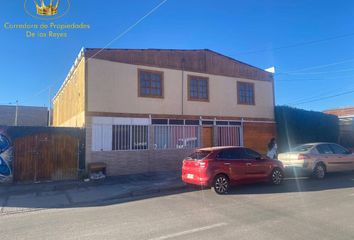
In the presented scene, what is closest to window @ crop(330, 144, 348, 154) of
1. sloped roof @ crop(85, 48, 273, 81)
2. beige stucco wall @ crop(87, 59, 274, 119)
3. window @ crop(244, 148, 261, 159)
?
window @ crop(244, 148, 261, 159)

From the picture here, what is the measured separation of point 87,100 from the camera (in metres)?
13.7

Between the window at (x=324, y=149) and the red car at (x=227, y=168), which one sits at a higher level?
the window at (x=324, y=149)

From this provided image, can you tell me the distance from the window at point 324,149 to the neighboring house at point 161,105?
6.01 meters

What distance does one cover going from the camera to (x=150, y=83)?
15742 mm

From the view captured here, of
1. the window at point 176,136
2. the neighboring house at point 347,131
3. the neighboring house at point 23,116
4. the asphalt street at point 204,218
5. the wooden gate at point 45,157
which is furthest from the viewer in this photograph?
the neighboring house at point 23,116

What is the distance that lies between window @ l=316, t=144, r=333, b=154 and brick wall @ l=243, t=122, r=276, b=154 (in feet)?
19.6

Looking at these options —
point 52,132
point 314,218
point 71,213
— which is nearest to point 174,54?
point 52,132

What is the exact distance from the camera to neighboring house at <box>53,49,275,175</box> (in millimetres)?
14065

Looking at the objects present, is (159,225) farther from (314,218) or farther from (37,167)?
(37,167)

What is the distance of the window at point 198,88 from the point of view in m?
17.1

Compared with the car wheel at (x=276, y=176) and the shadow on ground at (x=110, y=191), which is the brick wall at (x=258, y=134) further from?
the car wheel at (x=276, y=176)

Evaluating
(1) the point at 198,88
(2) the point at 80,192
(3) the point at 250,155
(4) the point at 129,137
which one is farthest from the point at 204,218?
(1) the point at 198,88

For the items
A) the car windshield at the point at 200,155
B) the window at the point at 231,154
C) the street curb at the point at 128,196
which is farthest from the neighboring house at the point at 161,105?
the window at the point at 231,154

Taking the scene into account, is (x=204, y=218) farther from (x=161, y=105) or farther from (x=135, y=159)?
(x=161, y=105)
